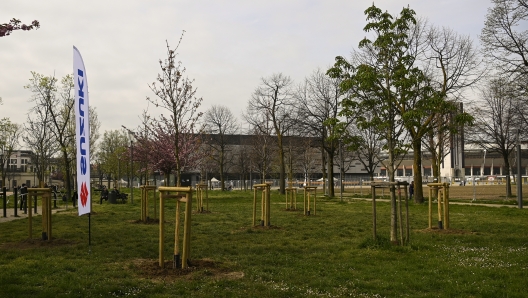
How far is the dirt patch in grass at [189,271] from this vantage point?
7.62m

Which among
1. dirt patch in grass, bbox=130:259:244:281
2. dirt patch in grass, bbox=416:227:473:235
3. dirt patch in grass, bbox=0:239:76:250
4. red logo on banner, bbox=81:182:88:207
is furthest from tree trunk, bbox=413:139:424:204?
red logo on banner, bbox=81:182:88:207

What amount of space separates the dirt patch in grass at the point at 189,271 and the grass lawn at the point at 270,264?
0.7 inches

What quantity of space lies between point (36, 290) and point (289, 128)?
3435 cm

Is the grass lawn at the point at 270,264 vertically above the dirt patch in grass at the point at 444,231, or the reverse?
the grass lawn at the point at 270,264

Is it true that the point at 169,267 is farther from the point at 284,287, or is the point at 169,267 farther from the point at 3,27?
the point at 3,27

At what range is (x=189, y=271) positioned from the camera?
26.0 ft

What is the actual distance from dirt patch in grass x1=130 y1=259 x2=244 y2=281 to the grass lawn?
2 centimetres

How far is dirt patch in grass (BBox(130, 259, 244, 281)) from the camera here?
7625 millimetres

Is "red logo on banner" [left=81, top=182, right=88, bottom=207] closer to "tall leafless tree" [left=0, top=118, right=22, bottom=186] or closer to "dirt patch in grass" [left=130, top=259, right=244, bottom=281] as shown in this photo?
"dirt patch in grass" [left=130, top=259, right=244, bottom=281]

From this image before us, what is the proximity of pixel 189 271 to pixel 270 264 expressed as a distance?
160 cm

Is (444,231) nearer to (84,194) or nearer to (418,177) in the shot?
(84,194)

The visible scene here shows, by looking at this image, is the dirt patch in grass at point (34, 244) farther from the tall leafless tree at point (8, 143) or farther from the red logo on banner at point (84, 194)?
the tall leafless tree at point (8, 143)

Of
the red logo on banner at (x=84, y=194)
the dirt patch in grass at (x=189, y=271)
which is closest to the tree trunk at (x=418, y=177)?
the dirt patch in grass at (x=189, y=271)

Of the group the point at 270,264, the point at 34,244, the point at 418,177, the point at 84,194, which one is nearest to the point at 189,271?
the point at 270,264
